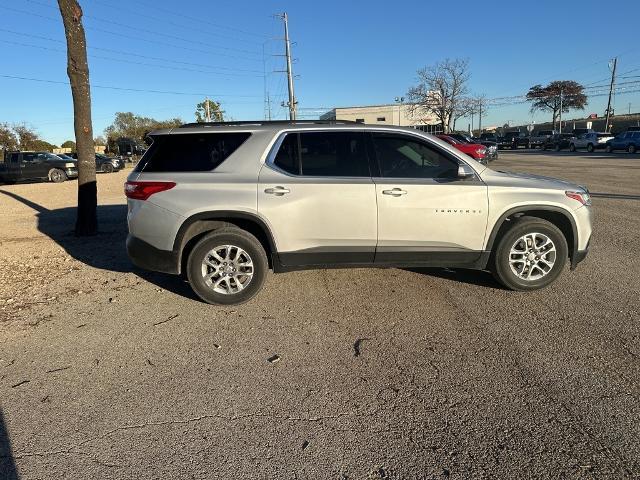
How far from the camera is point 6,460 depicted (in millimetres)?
2512

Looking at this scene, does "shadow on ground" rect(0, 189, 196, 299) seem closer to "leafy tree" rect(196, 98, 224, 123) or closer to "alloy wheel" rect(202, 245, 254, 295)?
"alloy wheel" rect(202, 245, 254, 295)

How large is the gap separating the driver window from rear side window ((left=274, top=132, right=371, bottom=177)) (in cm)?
20

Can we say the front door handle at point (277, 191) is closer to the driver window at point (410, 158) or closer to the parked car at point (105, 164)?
the driver window at point (410, 158)

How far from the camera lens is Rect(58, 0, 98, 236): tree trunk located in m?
7.75

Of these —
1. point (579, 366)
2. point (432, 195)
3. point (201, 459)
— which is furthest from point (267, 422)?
point (432, 195)

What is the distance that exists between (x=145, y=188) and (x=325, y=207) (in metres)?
1.82

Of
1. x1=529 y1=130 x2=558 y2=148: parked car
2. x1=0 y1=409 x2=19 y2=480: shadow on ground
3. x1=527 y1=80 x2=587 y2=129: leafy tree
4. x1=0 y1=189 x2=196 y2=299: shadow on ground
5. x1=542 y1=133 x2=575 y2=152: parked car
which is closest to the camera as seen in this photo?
x1=0 y1=409 x2=19 y2=480: shadow on ground

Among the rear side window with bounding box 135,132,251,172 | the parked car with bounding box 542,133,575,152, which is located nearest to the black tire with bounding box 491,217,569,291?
the rear side window with bounding box 135,132,251,172

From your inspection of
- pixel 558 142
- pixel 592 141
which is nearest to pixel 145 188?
pixel 592 141

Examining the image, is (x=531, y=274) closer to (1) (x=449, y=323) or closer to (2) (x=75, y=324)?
(1) (x=449, y=323)

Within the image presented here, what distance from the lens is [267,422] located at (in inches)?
112

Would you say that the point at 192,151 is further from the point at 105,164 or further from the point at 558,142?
the point at 558,142

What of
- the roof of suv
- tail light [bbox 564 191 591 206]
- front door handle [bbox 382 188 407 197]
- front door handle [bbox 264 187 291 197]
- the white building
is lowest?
tail light [bbox 564 191 591 206]

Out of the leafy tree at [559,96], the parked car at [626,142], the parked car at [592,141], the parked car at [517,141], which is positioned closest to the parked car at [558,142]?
the parked car at [592,141]
